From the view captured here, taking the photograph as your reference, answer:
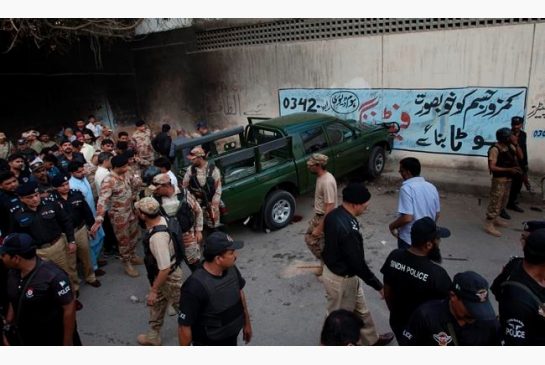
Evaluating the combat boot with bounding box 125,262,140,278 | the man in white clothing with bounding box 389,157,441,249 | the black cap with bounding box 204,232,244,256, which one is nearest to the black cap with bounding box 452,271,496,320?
the black cap with bounding box 204,232,244,256

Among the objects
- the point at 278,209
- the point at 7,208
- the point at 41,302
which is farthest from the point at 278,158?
the point at 41,302

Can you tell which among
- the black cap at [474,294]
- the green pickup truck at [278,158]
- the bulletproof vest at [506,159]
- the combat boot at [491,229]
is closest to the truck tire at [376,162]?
the green pickup truck at [278,158]

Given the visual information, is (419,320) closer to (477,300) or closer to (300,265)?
(477,300)

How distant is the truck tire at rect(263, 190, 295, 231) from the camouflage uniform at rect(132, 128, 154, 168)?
3.28m

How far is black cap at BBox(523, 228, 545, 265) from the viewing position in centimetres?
251

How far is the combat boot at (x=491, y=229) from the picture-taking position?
621 centimetres

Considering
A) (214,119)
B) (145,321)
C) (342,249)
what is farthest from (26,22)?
(342,249)

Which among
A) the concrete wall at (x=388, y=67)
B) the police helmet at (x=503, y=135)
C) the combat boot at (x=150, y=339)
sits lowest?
the combat boot at (x=150, y=339)

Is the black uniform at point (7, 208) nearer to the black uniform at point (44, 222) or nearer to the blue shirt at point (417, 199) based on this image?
the black uniform at point (44, 222)

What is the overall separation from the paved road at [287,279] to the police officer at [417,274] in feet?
4.74

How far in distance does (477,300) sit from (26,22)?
10.6 metres

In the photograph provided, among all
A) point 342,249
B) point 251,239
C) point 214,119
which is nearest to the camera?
point 342,249

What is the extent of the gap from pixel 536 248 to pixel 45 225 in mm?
4394

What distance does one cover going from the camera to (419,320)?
2447 millimetres
